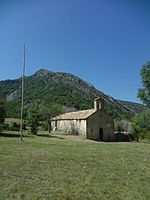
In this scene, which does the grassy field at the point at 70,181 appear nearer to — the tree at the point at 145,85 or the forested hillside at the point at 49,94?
the tree at the point at 145,85

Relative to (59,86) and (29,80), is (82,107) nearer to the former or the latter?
(59,86)

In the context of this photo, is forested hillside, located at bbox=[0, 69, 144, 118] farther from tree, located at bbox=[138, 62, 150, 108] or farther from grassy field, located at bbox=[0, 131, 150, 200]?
grassy field, located at bbox=[0, 131, 150, 200]

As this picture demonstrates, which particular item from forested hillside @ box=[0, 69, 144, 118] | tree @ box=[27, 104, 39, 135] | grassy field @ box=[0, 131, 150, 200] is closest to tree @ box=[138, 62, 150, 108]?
tree @ box=[27, 104, 39, 135]

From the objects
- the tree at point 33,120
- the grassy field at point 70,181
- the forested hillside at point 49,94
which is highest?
the forested hillside at point 49,94

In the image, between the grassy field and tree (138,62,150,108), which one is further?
tree (138,62,150,108)

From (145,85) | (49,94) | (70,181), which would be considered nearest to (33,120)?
(145,85)

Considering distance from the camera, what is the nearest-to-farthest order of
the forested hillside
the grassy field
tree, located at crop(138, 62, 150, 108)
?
the grassy field
tree, located at crop(138, 62, 150, 108)
the forested hillside

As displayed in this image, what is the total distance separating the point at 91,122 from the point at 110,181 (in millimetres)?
40067

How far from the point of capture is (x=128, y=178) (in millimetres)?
12250

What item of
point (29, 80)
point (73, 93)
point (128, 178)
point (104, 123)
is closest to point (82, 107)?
point (73, 93)

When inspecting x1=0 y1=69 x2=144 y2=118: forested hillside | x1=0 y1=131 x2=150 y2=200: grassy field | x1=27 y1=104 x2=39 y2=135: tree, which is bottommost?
x1=0 y1=131 x2=150 y2=200: grassy field

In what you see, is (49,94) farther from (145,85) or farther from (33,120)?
(145,85)

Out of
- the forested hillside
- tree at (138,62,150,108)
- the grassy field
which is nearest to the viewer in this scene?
the grassy field

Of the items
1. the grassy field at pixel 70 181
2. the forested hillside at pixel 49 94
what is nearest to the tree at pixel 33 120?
the grassy field at pixel 70 181
